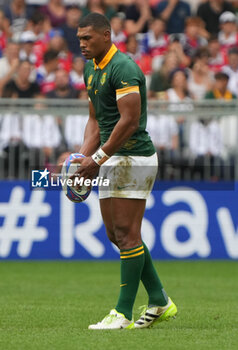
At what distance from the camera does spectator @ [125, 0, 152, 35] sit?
17.5 m

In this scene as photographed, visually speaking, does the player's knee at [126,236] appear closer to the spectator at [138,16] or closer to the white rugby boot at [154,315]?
the white rugby boot at [154,315]

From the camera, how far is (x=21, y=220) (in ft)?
40.3

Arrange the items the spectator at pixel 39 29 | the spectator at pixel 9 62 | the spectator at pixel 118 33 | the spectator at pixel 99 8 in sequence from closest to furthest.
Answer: the spectator at pixel 9 62, the spectator at pixel 39 29, the spectator at pixel 118 33, the spectator at pixel 99 8

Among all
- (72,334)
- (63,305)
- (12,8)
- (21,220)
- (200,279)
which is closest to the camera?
(72,334)

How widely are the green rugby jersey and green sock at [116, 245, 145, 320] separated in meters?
0.80

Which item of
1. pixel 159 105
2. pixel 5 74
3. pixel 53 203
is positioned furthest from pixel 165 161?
pixel 5 74

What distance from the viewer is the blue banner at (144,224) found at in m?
12.4

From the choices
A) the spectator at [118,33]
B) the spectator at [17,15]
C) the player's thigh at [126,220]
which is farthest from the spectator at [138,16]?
the player's thigh at [126,220]

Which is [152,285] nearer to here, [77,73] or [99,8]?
[77,73]

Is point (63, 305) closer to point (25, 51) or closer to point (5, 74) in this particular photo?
point (5, 74)

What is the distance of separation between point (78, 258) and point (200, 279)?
2657 millimetres

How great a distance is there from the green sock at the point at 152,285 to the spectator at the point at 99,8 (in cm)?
1148

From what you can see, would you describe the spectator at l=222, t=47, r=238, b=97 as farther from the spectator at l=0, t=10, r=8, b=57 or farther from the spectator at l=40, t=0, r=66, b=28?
the spectator at l=0, t=10, r=8, b=57

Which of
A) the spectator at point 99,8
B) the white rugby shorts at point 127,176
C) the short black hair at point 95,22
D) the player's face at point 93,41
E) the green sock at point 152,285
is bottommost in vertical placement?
the green sock at point 152,285
